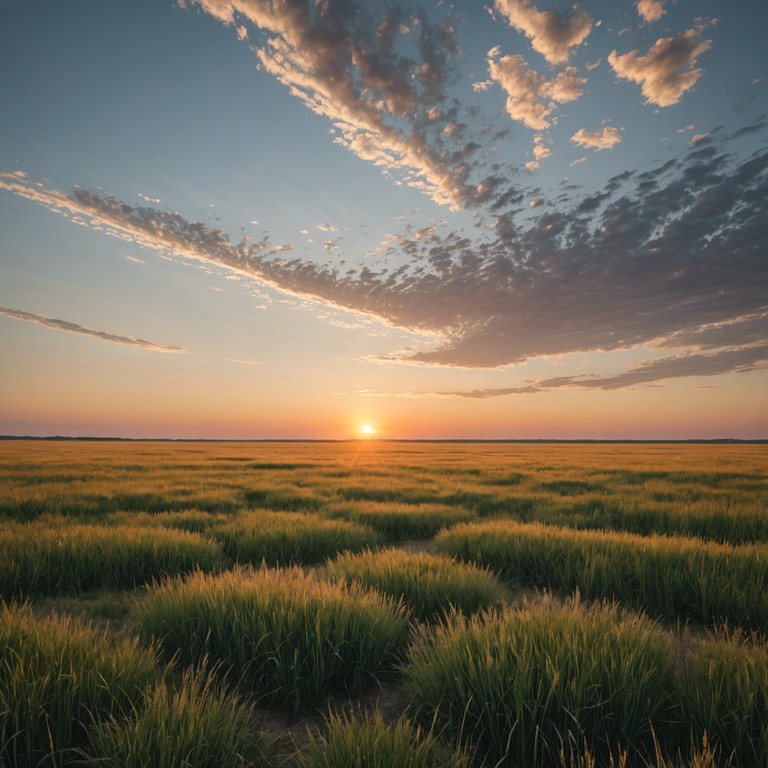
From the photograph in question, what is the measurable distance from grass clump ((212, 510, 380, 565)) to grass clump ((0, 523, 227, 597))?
0.45 m

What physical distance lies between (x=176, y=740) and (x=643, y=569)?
14.4 ft

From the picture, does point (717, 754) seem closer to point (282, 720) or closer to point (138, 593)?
point (282, 720)

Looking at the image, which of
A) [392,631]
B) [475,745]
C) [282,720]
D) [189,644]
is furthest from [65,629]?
[475,745]

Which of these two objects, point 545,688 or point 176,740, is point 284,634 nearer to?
point 176,740

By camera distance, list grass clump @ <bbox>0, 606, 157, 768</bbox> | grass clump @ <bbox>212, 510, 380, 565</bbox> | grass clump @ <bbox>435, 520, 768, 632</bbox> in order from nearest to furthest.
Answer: grass clump @ <bbox>0, 606, 157, 768</bbox> < grass clump @ <bbox>435, 520, 768, 632</bbox> < grass clump @ <bbox>212, 510, 380, 565</bbox>

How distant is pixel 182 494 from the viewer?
416 inches

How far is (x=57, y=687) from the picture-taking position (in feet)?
6.57

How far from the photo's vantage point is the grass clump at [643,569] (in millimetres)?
3748

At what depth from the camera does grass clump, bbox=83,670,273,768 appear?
163 centimetres

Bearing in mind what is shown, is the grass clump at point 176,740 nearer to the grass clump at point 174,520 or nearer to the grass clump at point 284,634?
the grass clump at point 284,634

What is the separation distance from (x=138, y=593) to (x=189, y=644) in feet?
6.62

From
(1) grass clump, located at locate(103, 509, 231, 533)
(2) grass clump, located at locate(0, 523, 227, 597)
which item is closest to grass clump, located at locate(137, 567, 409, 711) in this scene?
(2) grass clump, located at locate(0, 523, 227, 597)

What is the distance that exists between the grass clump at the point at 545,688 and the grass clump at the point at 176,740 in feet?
3.01

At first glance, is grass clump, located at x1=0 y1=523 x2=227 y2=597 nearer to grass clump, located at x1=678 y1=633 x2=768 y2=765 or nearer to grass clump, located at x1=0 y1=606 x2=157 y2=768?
grass clump, located at x1=0 y1=606 x2=157 y2=768
